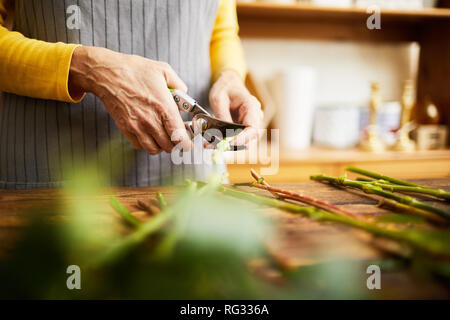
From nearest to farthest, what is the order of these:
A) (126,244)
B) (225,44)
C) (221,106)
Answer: (126,244), (221,106), (225,44)

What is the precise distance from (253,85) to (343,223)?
1114mm

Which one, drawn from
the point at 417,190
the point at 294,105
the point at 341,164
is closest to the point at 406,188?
the point at 417,190

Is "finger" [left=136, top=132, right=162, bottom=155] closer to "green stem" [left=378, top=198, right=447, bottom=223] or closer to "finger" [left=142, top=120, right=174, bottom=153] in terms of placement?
"finger" [left=142, top=120, right=174, bottom=153]

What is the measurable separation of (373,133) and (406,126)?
20 centimetres

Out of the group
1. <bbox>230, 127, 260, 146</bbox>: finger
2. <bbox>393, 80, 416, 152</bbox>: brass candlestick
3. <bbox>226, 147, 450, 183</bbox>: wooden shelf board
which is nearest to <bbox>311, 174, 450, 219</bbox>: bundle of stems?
<bbox>230, 127, 260, 146</bbox>: finger

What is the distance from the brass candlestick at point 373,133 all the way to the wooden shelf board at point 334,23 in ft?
1.13

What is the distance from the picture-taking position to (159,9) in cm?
72

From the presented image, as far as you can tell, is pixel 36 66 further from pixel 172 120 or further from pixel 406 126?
pixel 406 126

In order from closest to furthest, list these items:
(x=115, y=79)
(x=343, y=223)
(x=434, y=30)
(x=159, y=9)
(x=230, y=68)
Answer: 1. (x=343, y=223)
2. (x=115, y=79)
3. (x=159, y=9)
4. (x=230, y=68)
5. (x=434, y=30)

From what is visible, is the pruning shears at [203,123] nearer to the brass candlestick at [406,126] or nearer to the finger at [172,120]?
the finger at [172,120]

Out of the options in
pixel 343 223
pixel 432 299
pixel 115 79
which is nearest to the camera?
pixel 432 299

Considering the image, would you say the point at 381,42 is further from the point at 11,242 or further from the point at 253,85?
the point at 11,242

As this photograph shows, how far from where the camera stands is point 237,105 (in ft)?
2.41
